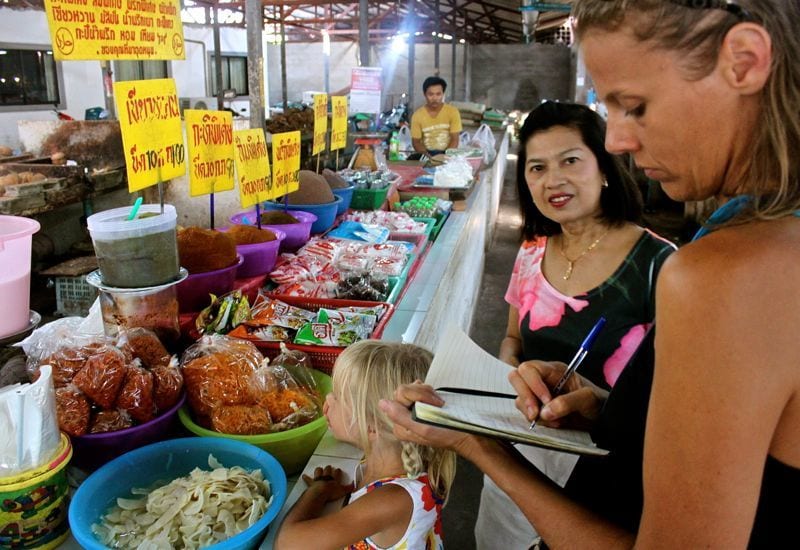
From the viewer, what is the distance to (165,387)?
63.0 inches

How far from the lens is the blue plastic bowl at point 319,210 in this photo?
10.9ft

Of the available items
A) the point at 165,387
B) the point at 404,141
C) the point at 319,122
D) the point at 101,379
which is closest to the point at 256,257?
the point at 165,387

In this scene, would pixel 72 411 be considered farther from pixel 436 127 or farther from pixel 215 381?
pixel 436 127

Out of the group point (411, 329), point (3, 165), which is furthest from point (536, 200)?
point (3, 165)

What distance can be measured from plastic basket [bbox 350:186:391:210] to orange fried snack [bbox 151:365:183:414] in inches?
107

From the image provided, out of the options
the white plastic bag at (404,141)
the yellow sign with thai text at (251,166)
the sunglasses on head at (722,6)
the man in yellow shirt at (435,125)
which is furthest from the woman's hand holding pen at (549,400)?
the white plastic bag at (404,141)

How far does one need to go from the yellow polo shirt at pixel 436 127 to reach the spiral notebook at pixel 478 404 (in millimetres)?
6616

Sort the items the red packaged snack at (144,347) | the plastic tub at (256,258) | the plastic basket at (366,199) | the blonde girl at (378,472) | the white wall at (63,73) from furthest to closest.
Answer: the white wall at (63,73), the plastic basket at (366,199), the plastic tub at (256,258), the red packaged snack at (144,347), the blonde girl at (378,472)

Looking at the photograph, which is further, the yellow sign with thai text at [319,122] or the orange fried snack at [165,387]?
the yellow sign with thai text at [319,122]

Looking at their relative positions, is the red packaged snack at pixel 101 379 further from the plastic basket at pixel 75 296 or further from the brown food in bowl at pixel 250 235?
the plastic basket at pixel 75 296

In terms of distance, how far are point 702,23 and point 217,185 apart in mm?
2079

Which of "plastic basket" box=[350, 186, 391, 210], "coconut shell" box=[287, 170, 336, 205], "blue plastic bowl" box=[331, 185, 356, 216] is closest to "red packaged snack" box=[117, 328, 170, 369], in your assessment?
"coconut shell" box=[287, 170, 336, 205]

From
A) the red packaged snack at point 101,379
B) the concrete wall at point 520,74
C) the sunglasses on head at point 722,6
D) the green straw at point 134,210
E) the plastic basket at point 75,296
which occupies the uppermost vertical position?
the concrete wall at point 520,74

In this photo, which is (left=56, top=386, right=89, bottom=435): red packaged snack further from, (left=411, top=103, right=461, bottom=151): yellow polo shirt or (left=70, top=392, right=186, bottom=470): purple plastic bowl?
(left=411, top=103, right=461, bottom=151): yellow polo shirt
